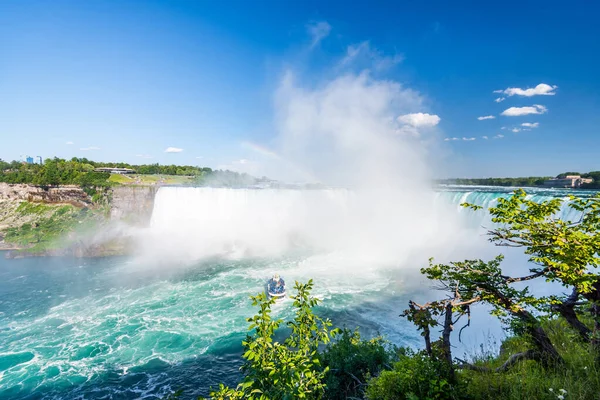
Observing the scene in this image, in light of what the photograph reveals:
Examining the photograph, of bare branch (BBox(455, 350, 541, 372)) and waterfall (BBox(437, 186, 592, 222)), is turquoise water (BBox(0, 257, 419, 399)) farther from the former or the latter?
waterfall (BBox(437, 186, 592, 222))

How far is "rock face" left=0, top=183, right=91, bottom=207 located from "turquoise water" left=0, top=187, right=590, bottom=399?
14492mm

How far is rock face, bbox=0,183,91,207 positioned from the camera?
40.7m

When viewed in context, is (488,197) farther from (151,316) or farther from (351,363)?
(151,316)

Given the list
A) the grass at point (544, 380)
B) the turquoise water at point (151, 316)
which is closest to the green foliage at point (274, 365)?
the grass at point (544, 380)

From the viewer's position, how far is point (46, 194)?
136 ft

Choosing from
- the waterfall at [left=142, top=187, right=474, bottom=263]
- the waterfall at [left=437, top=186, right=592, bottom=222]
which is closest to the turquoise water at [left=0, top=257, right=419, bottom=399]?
the waterfall at [left=142, top=187, right=474, bottom=263]

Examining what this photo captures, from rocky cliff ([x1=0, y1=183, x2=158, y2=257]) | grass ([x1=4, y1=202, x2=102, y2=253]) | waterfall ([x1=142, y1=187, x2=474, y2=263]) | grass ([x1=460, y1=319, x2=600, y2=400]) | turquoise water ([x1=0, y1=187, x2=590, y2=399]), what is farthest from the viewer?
grass ([x1=4, y1=202, x2=102, y2=253])

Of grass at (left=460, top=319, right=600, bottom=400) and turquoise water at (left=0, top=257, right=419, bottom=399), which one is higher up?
grass at (left=460, top=319, right=600, bottom=400)

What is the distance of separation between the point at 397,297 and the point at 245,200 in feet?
77.8

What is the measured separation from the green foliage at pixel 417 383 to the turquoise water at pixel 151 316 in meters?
8.66

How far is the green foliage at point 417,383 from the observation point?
413 cm

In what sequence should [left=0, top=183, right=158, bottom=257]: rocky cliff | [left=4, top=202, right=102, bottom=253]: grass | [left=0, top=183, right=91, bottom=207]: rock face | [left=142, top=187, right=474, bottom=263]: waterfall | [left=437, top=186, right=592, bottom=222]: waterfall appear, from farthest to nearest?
1. [left=0, top=183, right=91, bottom=207]: rock face
2. [left=4, top=202, right=102, bottom=253]: grass
3. [left=0, top=183, right=158, bottom=257]: rocky cliff
4. [left=142, top=187, right=474, bottom=263]: waterfall
5. [left=437, top=186, right=592, bottom=222]: waterfall

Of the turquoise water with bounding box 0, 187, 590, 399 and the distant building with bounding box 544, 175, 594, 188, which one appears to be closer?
the turquoise water with bounding box 0, 187, 590, 399

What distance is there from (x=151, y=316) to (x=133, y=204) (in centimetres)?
2625
